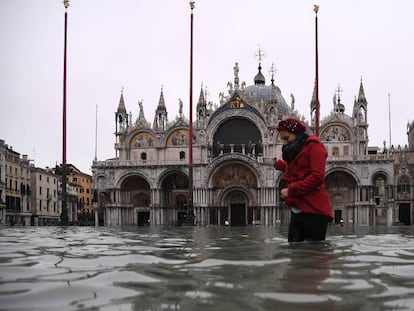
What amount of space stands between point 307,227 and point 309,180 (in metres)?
0.88

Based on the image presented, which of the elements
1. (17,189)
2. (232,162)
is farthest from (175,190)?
(17,189)

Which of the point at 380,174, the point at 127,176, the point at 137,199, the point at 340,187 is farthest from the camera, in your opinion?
the point at 137,199

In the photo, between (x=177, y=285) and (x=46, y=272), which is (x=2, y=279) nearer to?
→ (x=46, y=272)

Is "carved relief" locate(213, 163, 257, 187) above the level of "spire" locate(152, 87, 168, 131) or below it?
below

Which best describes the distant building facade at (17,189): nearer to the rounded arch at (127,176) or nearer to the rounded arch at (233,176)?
the rounded arch at (127,176)

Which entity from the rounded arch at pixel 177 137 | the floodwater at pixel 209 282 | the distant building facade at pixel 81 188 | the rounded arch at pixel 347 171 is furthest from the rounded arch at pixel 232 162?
the floodwater at pixel 209 282

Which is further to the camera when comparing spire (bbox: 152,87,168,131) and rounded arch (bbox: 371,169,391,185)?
spire (bbox: 152,87,168,131)

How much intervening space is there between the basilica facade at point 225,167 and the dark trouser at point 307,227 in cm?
4068

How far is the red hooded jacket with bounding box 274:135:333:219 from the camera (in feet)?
26.4

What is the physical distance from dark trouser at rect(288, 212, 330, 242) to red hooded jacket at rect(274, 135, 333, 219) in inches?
5.4

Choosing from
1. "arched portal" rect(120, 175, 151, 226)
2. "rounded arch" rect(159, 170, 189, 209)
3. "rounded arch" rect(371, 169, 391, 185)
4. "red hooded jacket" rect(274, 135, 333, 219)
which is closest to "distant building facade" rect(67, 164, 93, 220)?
"arched portal" rect(120, 175, 151, 226)

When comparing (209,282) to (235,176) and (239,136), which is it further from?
(239,136)

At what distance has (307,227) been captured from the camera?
336 inches

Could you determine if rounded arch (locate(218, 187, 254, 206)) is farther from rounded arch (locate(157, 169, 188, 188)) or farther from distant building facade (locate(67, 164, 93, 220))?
distant building facade (locate(67, 164, 93, 220))
